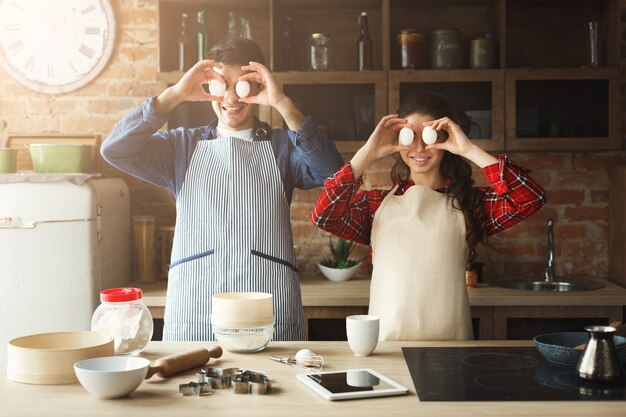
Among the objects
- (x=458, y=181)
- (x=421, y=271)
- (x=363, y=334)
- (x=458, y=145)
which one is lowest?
(x=363, y=334)

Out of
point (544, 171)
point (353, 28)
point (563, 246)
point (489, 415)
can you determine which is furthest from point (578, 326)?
point (489, 415)

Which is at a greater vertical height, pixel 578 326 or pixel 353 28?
pixel 353 28

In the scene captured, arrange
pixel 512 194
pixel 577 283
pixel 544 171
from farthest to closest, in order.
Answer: pixel 544 171 < pixel 577 283 < pixel 512 194

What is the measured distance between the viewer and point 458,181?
2492mm

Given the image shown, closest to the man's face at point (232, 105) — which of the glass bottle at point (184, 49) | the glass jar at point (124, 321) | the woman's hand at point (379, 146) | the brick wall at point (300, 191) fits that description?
the woman's hand at point (379, 146)

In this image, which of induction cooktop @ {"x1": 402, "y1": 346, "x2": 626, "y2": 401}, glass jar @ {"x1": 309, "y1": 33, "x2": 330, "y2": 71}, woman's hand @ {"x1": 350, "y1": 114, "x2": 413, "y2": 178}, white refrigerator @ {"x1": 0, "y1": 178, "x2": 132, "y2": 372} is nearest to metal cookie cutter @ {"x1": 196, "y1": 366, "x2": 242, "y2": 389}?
induction cooktop @ {"x1": 402, "y1": 346, "x2": 626, "y2": 401}

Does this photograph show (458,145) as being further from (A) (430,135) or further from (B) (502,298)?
(B) (502,298)

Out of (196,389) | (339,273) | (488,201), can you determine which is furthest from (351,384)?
(339,273)

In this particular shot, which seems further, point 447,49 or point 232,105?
point 447,49

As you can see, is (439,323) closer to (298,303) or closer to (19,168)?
(298,303)

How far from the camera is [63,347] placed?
1837mm

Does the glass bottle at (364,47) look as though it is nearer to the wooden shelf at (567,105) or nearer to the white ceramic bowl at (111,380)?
the wooden shelf at (567,105)

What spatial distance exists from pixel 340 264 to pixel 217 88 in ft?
4.84

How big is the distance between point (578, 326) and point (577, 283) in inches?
12.2
